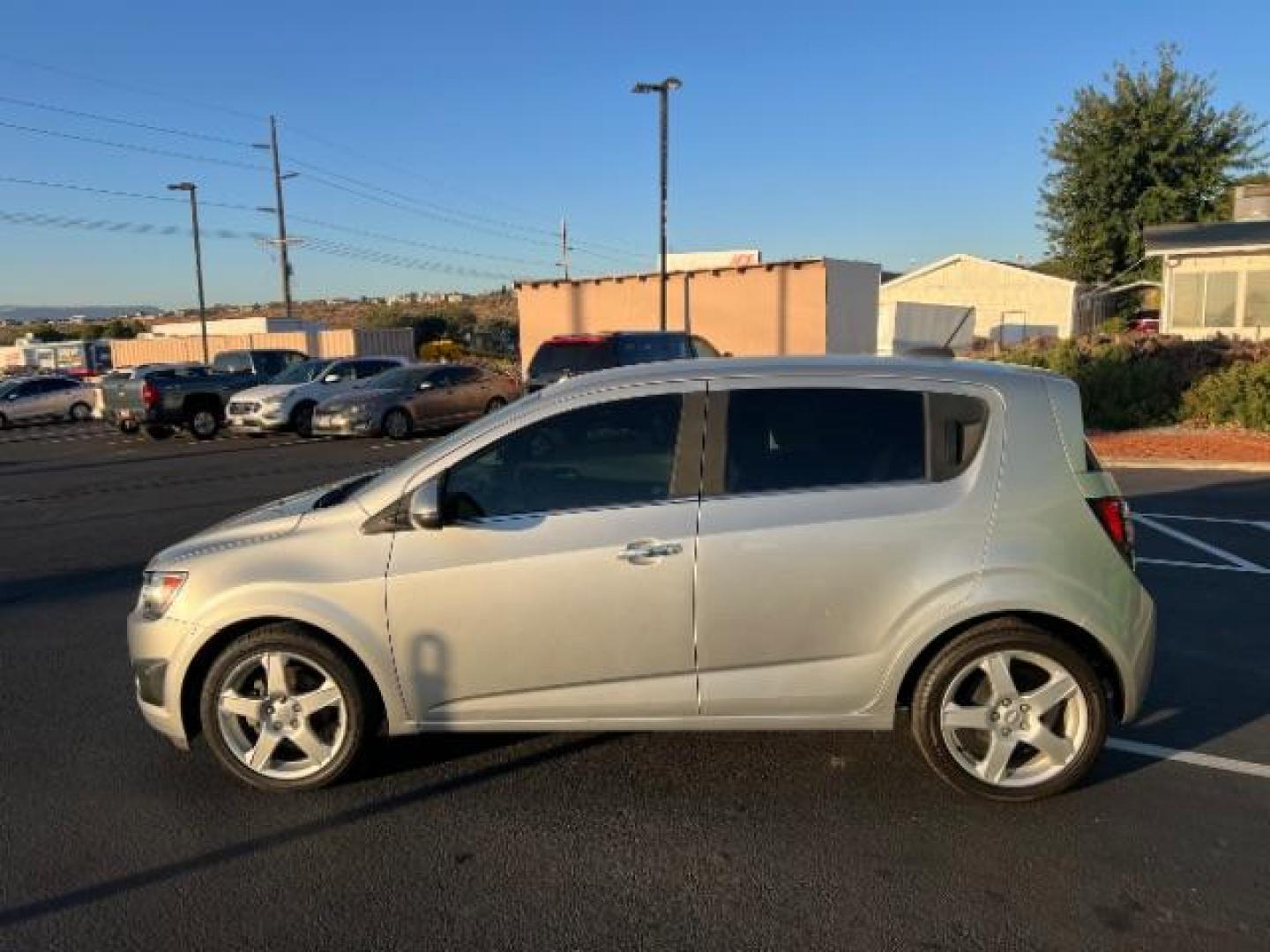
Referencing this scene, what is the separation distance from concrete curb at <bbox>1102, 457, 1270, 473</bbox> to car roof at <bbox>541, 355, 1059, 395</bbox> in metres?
9.02

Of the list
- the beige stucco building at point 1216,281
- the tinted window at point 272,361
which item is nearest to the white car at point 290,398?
the tinted window at point 272,361

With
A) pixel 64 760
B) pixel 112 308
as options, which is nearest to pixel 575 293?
pixel 64 760

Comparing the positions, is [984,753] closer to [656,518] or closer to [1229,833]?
[1229,833]

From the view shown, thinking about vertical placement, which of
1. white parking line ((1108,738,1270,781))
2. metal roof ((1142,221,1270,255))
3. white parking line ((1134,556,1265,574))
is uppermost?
metal roof ((1142,221,1270,255))

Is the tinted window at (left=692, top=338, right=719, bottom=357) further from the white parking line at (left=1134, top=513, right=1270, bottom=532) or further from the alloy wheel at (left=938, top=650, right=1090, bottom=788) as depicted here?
the alloy wheel at (left=938, top=650, right=1090, bottom=788)

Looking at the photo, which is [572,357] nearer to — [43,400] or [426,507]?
[426,507]

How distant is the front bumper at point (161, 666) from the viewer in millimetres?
3729

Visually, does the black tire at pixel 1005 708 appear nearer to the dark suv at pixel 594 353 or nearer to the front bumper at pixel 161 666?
the front bumper at pixel 161 666

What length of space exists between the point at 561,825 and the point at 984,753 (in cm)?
160

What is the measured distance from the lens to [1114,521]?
3.59 m

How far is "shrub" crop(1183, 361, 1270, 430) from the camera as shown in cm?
1423

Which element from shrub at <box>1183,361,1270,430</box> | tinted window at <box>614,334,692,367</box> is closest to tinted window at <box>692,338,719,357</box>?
tinted window at <box>614,334,692,367</box>

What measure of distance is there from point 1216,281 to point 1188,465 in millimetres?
12054

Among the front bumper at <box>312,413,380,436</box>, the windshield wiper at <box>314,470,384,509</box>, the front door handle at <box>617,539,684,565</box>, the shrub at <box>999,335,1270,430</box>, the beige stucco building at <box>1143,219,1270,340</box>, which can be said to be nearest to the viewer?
the front door handle at <box>617,539,684,565</box>
